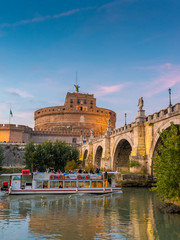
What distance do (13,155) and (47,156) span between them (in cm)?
2070

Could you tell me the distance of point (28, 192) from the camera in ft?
75.0

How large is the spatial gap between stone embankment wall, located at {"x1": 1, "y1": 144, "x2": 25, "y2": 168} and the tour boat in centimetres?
3709

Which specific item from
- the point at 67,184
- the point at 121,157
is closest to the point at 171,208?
the point at 67,184

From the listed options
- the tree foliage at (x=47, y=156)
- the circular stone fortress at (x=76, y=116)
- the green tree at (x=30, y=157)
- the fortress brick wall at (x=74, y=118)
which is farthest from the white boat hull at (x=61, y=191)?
the circular stone fortress at (x=76, y=116)

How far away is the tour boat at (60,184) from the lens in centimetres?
2298

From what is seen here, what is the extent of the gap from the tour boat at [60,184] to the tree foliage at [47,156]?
60.9ft

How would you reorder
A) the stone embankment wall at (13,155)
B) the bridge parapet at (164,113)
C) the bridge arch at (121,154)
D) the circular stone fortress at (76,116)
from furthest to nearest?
the circular stone fortress at (76,116) → the stone embankment wall at (13,155) → the bridge arch at (121,154) → the bridge parapet at (164,113)

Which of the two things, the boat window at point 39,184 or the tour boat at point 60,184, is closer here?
the tour boat at point 60,184

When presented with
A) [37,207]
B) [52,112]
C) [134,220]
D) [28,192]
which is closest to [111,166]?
[28,192]

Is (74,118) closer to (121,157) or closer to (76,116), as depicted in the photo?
(76,116)

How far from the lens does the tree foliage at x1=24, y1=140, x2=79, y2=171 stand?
145 ft

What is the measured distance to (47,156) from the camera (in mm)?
44875

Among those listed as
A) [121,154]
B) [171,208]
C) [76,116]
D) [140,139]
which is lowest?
[171,208]

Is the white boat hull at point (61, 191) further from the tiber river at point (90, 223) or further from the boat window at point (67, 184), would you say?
the tiber river at point (90, 223)
